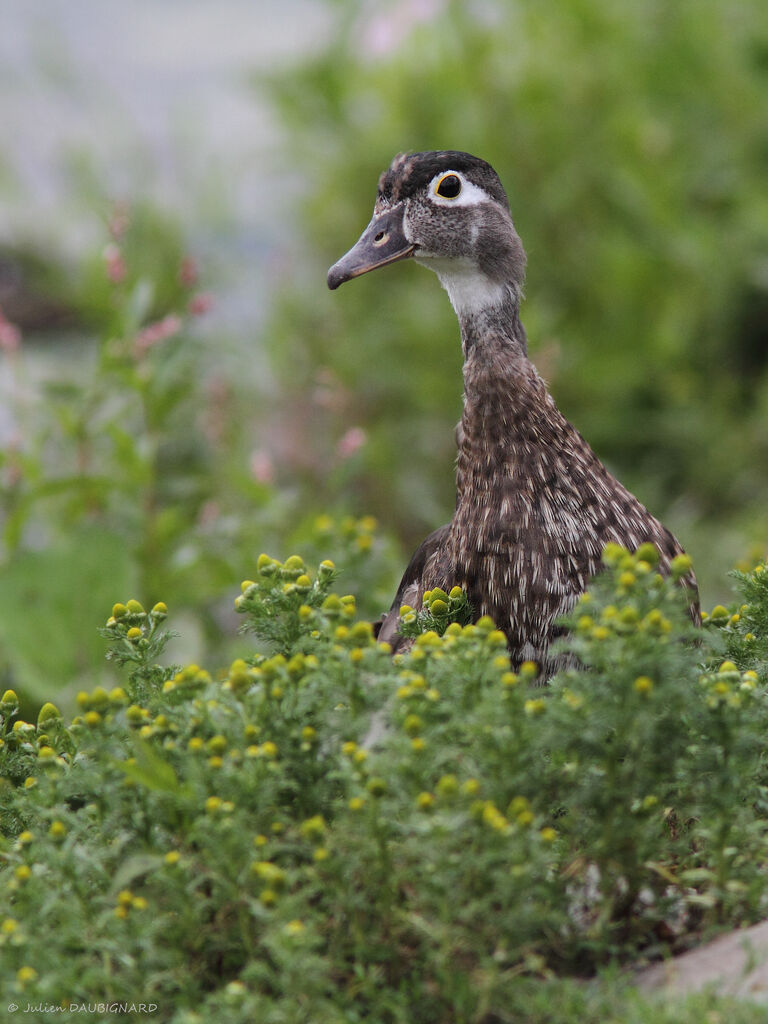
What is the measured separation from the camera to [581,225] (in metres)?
7.16

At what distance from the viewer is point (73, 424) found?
457 cm

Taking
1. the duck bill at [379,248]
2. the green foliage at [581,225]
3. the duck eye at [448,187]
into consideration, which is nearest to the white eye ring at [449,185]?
the duck eye at [448,187]

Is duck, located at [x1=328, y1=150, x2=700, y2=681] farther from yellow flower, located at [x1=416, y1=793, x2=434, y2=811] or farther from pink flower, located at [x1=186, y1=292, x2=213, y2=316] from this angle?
pink flower, located at [x1=186, y1=292, x2=213, y2=316]

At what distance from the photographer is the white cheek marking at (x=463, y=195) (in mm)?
3273

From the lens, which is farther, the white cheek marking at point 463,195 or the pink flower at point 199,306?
the pink flower at point 199,306

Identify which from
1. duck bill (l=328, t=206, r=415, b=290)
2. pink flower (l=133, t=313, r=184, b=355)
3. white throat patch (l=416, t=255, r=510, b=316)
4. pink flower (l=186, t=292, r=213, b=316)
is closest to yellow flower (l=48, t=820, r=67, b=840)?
duck bill (l=328, t=206, r=415, b=290)

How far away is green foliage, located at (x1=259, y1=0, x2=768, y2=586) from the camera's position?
6879 mm

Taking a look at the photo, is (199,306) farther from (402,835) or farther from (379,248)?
(402,835)

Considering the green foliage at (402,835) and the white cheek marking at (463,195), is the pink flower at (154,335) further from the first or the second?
the green foliage at (402,835)

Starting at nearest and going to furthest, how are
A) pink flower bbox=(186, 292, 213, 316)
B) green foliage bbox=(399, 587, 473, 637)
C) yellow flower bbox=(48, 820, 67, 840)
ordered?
yellow flower bbox=(48, 820, 67, 840), green foliage bbox=(399, 587, 473, 637), pink flower bbox=(186, 292, 213, 316)

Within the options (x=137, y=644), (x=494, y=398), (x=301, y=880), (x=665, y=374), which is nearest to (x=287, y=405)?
(x=665, y=374)

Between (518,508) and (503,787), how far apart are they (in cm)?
105

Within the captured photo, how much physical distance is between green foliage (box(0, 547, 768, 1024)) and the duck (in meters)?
0.46

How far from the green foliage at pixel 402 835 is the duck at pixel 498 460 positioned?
1.51 ft
